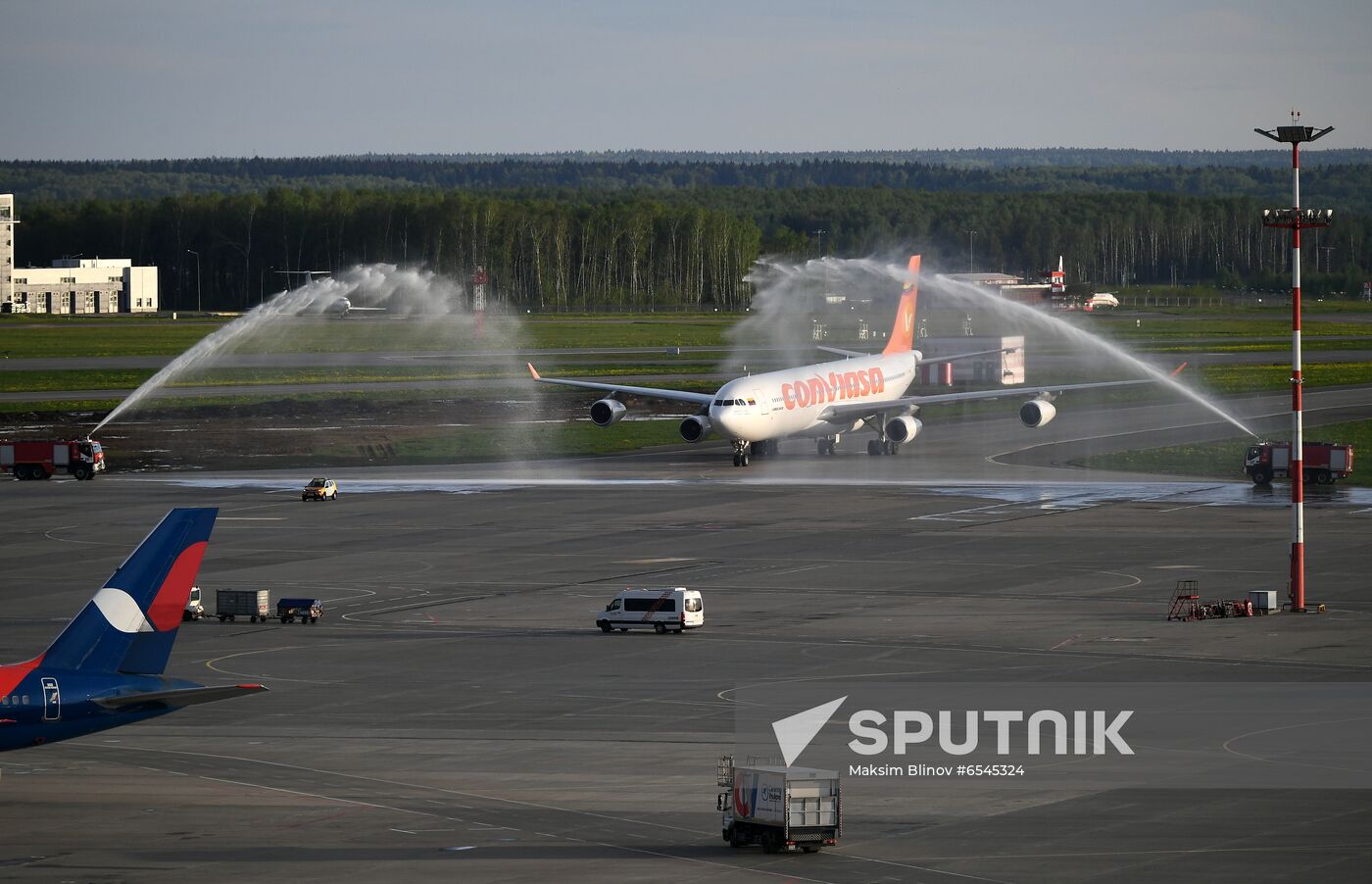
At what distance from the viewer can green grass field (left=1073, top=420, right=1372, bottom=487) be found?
298ft

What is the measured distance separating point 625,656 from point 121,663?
63.5ft

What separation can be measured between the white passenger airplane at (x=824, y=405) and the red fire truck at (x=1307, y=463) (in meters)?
8.81

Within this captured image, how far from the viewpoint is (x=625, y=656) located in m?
47.5

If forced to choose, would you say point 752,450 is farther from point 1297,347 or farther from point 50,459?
point 1297,347

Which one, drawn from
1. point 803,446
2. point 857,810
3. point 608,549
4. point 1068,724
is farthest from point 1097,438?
point 857,810

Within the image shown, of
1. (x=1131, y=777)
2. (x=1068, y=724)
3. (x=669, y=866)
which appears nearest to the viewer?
(x=669, y=866)

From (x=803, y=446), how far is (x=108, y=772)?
241ft

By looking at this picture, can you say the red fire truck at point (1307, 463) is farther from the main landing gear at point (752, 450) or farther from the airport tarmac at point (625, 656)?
the main landing gear at point (752, 450)

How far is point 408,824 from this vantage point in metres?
30.3

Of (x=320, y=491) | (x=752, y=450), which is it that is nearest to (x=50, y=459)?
(x=320, y=491)

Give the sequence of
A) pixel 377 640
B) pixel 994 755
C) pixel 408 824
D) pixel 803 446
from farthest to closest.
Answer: pixel 803 446
pixel 377 640
pixel 994 755
pixel 408 824

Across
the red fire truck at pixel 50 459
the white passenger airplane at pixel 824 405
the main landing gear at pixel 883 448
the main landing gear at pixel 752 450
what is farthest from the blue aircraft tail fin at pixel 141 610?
the main landing gear at pixel 883 448

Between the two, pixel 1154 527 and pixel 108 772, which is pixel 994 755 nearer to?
pixel 108 772

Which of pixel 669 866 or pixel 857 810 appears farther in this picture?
pixel 857 810
